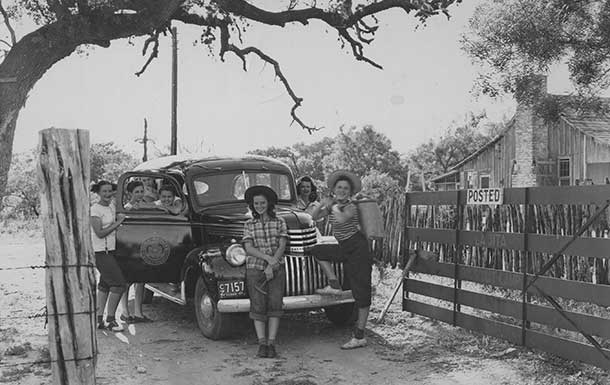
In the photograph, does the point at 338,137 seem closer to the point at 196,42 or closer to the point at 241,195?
the point at 196,42

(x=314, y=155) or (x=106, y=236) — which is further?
(x=314, y=155)

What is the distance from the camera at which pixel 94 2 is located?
12.2m

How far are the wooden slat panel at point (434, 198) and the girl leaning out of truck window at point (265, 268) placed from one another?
217 centimetres

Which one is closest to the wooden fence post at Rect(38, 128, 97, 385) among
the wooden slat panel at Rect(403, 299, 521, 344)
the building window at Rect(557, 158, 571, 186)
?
the wooden slat panel at Rect(403, 299, 521, 344)

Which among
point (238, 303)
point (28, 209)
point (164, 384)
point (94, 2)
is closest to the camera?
point (164, 384)

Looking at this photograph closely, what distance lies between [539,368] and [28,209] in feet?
144

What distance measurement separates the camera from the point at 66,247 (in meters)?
4.24

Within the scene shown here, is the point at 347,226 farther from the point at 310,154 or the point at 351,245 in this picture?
the point at 310,154

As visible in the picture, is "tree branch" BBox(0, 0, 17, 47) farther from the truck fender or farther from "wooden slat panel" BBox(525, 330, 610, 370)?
"wooden slat panel" BBox(525, 330, 610, 370)

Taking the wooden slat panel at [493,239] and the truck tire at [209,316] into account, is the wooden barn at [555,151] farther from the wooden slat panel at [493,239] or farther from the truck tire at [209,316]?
the truck tire at [209,316]

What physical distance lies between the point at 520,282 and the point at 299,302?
245 centimetres

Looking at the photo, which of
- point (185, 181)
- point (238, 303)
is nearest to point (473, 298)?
point (238, 303)

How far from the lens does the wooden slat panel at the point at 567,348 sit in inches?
242

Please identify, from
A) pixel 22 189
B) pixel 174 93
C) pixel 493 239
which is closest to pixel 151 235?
pixel 493 239
